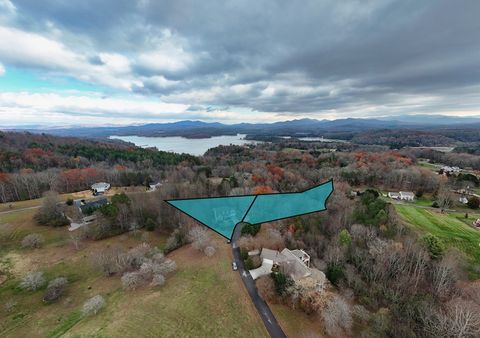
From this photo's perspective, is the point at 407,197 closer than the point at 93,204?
No

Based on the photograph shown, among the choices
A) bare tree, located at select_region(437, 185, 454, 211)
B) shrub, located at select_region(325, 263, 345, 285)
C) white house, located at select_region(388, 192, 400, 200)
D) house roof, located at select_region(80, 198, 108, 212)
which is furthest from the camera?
white house, located at select_region(388, 192, 400, 200)

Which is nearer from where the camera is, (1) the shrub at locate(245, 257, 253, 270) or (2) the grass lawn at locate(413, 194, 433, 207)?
(1) the shrub at locate(245, 257, 253, 270)

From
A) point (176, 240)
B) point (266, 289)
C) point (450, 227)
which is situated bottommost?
point (176, 240)

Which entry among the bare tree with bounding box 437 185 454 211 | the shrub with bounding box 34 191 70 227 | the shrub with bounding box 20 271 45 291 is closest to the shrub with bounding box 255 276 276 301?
the shrub with bounding box 20 271 45 291

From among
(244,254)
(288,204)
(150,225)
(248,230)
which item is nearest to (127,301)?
(244,254)

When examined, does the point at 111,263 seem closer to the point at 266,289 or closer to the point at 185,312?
the point at 185,312

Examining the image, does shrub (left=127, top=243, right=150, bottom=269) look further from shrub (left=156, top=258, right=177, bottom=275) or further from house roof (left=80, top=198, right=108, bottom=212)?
house roof (left=80, top=198, right=108, bottom=212)
